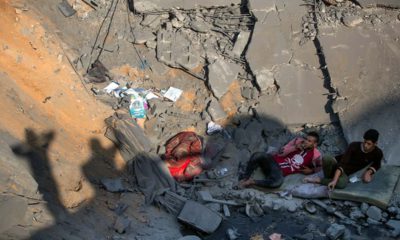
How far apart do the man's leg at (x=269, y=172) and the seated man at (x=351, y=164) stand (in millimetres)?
558

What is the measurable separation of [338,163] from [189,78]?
2.92 m

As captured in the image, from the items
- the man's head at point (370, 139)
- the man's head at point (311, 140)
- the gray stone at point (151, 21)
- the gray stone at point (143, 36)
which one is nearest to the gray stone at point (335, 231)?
the man's head at point (370, 139)

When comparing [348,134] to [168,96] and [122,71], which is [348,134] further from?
[122,71]

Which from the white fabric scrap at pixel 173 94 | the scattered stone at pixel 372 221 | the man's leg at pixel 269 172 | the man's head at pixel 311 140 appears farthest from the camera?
the white fabric scrap at pixel 173 94

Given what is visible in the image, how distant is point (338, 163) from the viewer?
6.50 metres

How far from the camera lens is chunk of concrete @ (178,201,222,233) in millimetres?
6016

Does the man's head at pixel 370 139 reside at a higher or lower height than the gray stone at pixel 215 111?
higher

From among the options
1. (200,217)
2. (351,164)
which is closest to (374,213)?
(351,164)

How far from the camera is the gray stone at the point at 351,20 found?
7.76 m

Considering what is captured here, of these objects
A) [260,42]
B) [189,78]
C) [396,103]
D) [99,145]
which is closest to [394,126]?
[396,103]

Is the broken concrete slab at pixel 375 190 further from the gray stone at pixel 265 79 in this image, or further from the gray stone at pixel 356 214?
the gray stone at pixel 265 79

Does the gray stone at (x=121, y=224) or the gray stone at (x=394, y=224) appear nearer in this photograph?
the gray stone at (x=121, y=224)

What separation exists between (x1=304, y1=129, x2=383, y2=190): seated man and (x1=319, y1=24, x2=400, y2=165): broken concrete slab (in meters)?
0.86

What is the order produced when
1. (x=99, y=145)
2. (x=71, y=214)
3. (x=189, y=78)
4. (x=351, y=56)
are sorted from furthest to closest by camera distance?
(x=189, y=78), (x=351, y=56), (x=99, y=145), (x=71, y=214)
